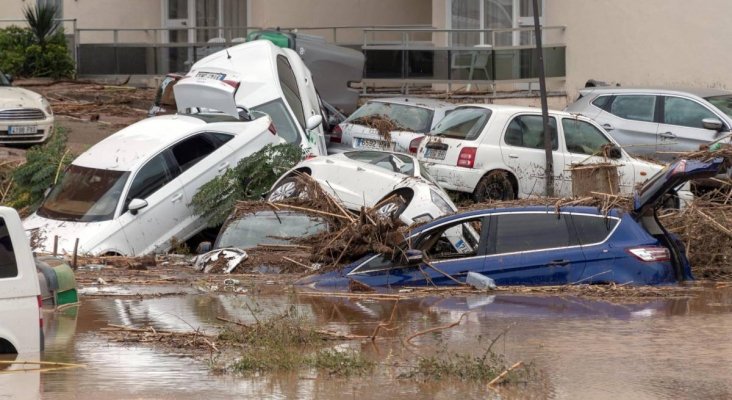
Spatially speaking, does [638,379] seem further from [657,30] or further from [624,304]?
[657,30]

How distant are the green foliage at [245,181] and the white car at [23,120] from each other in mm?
5736

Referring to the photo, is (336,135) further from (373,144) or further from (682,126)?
(682,126)

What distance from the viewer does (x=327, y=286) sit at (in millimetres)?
14125

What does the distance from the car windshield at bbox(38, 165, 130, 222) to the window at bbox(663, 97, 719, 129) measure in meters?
8.75

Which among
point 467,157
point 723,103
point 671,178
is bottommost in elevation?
point 467,157

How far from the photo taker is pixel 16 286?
30.9 ft

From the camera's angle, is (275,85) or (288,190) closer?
(288,190)

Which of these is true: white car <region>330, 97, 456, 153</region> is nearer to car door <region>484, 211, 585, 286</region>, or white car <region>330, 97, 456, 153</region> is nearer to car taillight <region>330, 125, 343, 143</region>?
car taillight <region>330, 125, 343, 143</region>

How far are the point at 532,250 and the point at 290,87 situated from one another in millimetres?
8249

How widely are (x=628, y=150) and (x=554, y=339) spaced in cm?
990

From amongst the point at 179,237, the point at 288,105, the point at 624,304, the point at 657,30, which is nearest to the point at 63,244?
the point at 179,237

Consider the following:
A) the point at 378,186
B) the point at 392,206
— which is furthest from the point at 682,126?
the point at 392,206

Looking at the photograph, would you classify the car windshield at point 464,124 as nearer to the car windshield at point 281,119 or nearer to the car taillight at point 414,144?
the car taillight at point 414,144

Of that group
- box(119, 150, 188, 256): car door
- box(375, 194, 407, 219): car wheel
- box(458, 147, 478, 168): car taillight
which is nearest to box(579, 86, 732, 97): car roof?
box(458, 147, 478, 168): car taillight
